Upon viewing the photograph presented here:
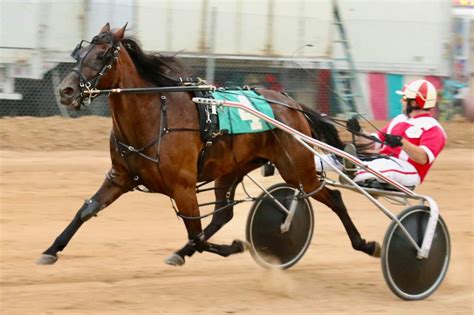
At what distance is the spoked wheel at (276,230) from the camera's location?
23.8 feet

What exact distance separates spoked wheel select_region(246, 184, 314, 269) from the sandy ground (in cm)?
13

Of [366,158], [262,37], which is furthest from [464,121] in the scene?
[366,158]

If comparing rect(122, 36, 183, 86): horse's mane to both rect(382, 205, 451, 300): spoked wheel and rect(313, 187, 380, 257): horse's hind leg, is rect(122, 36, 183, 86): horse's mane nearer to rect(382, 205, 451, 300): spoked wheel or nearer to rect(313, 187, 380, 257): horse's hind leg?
rect(313, 187, 380, 257): horse's hind leg

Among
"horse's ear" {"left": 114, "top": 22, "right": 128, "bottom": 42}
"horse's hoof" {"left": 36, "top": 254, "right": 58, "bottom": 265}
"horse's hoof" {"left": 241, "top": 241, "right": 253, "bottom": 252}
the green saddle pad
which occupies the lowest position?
"horse's hoof" {"left": 241, "top": 241, "right": 253, "bottom": 252}

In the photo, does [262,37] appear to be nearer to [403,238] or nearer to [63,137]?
[63,137]

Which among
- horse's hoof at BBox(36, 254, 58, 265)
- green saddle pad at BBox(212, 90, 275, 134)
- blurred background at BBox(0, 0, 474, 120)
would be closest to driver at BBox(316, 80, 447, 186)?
green saddle pad at BBox(212, 90, 275, 134)

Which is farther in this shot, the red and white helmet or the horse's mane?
the red and white helmet

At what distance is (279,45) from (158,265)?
8.60 m

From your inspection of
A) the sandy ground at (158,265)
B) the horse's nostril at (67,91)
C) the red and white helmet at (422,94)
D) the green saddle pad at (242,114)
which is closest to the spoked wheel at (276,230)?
the sandy ground at (158,265)

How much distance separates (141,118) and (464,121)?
1189 cm

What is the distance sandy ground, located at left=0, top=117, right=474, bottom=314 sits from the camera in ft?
20.1

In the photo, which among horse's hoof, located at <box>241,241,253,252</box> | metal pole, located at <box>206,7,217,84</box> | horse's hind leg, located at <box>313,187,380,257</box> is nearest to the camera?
horse's hoof, located at <box>241,241,253,252</box>

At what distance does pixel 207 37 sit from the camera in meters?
14.7

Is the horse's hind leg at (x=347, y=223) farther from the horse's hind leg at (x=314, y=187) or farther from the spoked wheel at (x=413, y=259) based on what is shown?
the spoked wheel at (x=413, y=259)
